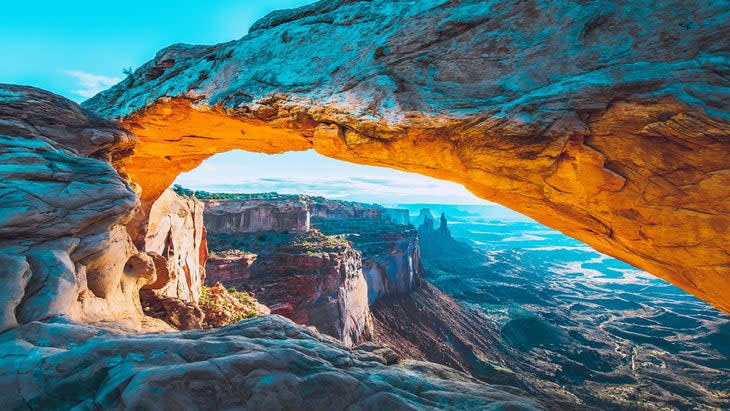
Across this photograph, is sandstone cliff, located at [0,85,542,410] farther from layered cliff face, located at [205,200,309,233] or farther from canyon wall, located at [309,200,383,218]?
canyon wall, located at [309,200,383,218]

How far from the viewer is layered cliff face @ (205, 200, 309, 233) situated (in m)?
41.7

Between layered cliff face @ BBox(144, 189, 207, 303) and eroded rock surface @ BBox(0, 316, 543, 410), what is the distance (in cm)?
757

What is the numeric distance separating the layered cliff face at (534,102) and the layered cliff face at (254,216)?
1419 inches

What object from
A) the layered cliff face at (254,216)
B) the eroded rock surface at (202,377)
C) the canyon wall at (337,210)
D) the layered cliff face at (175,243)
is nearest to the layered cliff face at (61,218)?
the eroded rock surface at (202,377)

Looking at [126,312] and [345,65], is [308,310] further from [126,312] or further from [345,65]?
[345,65]

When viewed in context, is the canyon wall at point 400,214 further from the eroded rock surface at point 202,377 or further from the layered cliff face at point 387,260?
the eroded rock surface at point 202,377

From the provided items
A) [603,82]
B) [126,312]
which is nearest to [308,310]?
[126,312]

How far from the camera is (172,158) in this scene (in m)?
12.2

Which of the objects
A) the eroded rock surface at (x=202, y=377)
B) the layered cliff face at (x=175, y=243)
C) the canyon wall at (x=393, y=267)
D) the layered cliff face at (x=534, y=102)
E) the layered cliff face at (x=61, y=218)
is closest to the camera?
the eroded rock surface at (x=202, y=377)

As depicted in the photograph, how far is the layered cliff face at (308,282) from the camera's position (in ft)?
82.3

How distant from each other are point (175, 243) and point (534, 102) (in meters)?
15.1

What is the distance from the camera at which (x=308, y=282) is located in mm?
26328

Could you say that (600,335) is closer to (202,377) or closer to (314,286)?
(314,286)

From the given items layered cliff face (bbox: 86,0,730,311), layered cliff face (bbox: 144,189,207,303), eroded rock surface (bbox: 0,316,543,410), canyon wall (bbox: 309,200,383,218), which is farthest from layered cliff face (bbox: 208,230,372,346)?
canyon wall (bbox: 309,200,383,218)
